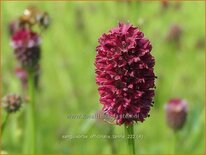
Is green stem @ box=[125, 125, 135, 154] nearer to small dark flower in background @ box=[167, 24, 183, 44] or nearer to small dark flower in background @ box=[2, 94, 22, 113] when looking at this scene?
small dark flower in background @ box=[2, 94, 22, 113]

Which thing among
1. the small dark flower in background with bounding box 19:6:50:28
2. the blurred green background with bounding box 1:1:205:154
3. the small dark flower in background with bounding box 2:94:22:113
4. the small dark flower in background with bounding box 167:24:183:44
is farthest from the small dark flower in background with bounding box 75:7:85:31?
the small dark flower in background with bounding box 2:94:22:113

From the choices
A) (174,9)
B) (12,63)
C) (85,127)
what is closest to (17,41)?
(85,127)

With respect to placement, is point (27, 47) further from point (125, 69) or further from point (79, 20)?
point (79, 20)

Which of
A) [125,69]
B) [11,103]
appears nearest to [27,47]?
[11,103]

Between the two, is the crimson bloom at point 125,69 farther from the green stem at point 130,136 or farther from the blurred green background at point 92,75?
the blurred green background at point 92,75

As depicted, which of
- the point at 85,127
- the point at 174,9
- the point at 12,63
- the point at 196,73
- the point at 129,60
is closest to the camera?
the point at 129,60

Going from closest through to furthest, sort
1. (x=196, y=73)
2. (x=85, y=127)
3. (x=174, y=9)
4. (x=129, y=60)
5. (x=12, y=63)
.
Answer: (x=129, y=60), (x=85, y=127), (x=12, y=63), (x=196, y=73), (x=174, y=9)

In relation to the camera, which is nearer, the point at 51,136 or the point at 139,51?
the point at 139,51

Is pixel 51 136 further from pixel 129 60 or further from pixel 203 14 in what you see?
pixel 203 14
